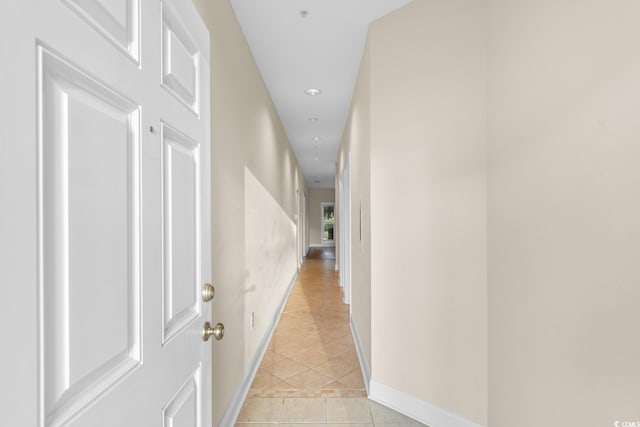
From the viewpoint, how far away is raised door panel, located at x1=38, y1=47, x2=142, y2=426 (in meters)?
0.46

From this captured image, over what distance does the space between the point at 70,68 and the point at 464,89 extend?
1.81 metres

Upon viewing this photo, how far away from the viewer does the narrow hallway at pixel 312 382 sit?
197cm

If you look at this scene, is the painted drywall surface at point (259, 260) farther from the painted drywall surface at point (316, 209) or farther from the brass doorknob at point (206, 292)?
the painted drywall surface at point (316, 209)

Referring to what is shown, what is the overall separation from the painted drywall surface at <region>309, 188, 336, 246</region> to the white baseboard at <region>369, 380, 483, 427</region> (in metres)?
11.3

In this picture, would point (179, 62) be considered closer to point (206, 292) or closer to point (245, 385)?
point (206, 292)

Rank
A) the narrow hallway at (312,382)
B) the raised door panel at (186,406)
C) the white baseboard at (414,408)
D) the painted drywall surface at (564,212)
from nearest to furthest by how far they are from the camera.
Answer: the raised door panel at (186,406) → the painted drywall surface at (564,212) → the white baseboard at (414,408) → the narrow hallway at (312,382)

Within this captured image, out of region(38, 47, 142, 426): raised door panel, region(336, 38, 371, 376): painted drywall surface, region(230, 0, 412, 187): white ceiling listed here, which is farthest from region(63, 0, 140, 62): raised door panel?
region(336, 38, 371, 376): painted drywall surface

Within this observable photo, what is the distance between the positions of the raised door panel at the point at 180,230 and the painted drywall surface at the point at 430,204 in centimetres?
135

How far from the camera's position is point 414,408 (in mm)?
1945

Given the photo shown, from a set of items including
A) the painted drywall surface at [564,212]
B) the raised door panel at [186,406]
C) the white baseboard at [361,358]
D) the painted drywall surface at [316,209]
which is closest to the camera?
the raised door panel at [186,406]

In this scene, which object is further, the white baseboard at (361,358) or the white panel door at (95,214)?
the white baseboard at (361,358)

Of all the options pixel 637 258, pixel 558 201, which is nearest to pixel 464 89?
pixel 558 201

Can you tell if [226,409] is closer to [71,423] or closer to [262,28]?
[71,423]

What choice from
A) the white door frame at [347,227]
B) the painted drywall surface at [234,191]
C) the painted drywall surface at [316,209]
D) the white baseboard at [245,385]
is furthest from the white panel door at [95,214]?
the painted drywall surface at [316,209]
